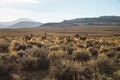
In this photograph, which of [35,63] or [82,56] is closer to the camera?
[35,63]

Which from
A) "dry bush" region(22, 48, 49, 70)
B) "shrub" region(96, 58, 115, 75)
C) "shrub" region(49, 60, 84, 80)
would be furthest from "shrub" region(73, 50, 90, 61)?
"shrub" region(49, 60, 84, 80)

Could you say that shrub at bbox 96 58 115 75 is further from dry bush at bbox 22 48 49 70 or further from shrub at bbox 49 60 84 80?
dry bush at bbox 22 48 49 70

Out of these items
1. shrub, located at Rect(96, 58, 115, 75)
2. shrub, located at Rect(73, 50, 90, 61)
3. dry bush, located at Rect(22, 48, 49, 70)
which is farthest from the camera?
shrub, located at Rect(73, 50, 90, 61)

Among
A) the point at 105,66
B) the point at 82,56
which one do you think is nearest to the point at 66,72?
the point at 105,66

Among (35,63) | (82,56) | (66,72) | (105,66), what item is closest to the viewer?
(66,72)

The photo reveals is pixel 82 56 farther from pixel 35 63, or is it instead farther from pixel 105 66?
pixel 35 63

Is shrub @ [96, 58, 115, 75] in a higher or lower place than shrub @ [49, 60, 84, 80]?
lower

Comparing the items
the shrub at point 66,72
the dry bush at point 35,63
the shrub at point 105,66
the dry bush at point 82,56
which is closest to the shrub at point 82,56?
the dry bush at point 82,56

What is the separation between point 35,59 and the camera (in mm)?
12414

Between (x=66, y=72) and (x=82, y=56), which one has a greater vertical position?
(x=66, y=72)

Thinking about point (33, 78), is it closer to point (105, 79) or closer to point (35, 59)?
point (35, 59)

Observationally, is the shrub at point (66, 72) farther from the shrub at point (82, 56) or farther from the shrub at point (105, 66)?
the shrub at point (82, 56)

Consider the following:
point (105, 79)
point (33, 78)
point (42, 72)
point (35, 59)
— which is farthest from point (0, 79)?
point (105, 79)

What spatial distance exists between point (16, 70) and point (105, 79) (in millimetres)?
4436
